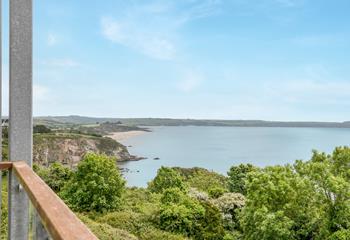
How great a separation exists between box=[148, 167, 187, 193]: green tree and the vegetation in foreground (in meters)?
1.25

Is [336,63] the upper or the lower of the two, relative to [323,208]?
upper

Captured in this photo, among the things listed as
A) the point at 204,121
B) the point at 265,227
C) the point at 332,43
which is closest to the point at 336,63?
the point at 332,43

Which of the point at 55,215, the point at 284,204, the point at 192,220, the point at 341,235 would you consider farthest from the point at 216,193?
the point at 55,215

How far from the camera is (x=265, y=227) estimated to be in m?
10.3

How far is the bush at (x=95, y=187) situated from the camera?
14391 millimetres

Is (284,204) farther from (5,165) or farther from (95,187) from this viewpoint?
(5,165)

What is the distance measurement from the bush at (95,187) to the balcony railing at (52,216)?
13458mm

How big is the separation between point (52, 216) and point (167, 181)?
1814 cm

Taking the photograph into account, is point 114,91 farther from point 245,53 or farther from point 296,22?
point 296,22

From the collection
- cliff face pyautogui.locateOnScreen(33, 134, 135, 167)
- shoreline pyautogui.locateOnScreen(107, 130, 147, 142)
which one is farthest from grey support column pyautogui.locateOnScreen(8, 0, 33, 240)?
shoreline pyautogui.locateOnScreen(107, 130, 147, 142)

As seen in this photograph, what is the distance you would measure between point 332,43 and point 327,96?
452 inches

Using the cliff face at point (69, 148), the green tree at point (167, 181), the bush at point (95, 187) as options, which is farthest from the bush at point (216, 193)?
the cliff face at point (69, 148)

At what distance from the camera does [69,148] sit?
130 feet

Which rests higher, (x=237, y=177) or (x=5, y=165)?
(x=5, y=165)
